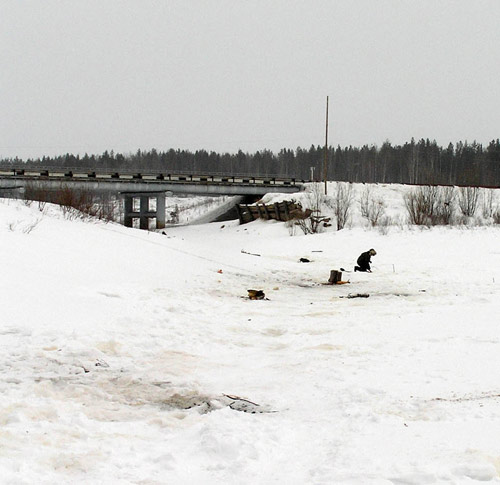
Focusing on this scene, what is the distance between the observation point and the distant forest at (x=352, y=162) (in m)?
99.5

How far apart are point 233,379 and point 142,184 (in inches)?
1804

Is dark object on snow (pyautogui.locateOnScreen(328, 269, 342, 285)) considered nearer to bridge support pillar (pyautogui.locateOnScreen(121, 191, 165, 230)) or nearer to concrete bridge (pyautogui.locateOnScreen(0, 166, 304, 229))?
concrete bridge (pyautogui.locateOnScreen(0, 166, 304, 229))

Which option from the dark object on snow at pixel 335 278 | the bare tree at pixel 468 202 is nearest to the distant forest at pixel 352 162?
the bare tree at pixel 468 202

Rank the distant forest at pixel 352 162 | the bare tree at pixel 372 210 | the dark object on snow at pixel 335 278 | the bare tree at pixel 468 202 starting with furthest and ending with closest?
the distant forest at pixel 352 162
the bare tree at pixel 372 210
the bare tree at pixel 468 202
the dark object on snow at pixel 335 278

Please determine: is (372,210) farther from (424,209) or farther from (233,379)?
(233,379)

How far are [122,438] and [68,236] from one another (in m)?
12.3

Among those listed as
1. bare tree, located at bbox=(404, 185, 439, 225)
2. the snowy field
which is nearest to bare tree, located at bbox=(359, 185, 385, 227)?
bare tree, located at bbox=(404, 185, 439, 225)

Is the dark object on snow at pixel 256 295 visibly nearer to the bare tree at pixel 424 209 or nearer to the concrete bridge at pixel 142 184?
the bare tree at pixel 424 209

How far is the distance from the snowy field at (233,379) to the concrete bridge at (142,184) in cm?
3415

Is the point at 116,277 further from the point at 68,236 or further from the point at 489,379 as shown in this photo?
the point at 489,379

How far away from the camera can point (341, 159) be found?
124250mm

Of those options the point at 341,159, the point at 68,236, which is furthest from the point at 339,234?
the point at 341,159

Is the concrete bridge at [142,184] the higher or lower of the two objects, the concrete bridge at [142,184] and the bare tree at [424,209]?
the higher

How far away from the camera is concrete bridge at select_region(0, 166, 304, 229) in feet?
144
